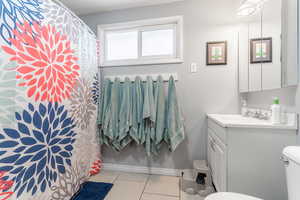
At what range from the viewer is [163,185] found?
59.7 inches

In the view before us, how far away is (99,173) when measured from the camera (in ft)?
5.83

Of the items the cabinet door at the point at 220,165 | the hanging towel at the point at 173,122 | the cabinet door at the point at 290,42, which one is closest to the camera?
the cabinet door at the point at 290,42

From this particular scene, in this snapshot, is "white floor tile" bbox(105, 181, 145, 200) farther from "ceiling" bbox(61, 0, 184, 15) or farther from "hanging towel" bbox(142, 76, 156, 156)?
"ceiling" bbox(61, 0, 184, 15)

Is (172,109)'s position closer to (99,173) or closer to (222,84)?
(222,84)

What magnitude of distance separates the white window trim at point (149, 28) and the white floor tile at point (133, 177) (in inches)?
59.6

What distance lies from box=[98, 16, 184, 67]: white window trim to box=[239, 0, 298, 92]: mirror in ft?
2.37

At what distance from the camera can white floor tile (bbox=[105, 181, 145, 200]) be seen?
1.33 meters

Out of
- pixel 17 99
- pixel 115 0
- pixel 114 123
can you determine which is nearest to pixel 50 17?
pixel 17 99

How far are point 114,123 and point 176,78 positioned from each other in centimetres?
101

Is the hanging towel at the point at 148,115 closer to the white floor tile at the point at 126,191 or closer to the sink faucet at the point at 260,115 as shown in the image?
the white floor tile at the point at 126,191

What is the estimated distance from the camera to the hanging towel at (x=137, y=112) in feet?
5.35

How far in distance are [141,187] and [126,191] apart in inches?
6.8

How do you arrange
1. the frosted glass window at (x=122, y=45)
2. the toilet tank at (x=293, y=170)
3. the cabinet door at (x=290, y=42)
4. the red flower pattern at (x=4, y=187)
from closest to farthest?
the toilet tank at (x=293, y=170), the red flower pattern at (x=4, y=187), the cabinet door at (x=290, y=42), the frosted glass window at (x=122, y=45)

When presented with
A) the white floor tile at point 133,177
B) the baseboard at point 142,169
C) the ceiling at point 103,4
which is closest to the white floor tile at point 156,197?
the white floor tile at point 133,177
